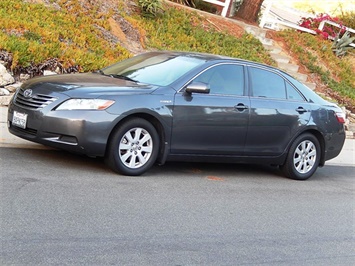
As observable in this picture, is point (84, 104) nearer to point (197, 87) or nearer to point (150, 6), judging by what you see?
point (197, 87)

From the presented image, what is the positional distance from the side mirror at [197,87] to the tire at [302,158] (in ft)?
6.00

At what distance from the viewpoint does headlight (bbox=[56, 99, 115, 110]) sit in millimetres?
7762

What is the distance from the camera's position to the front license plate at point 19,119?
7970mm

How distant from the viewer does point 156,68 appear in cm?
898

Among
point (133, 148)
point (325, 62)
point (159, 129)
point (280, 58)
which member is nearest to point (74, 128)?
point (133, 148)

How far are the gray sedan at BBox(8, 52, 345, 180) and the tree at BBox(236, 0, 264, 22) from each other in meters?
10.3

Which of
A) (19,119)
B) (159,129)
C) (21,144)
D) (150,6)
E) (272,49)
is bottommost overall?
(21,144)

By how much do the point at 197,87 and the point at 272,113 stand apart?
4.43ft

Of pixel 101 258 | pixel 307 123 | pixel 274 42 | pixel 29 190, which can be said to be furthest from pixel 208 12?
pixel 101 258

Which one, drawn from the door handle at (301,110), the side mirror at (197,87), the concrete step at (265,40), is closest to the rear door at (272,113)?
the door handle at (301,110)

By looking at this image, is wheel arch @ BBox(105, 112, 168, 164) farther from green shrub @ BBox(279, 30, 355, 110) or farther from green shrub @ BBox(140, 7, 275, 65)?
green shrub @ BBox(279, 30, 355, 110)

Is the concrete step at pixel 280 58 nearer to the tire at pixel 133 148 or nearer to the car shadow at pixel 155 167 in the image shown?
the car shadow at pixel 155 167

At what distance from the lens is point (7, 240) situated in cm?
539

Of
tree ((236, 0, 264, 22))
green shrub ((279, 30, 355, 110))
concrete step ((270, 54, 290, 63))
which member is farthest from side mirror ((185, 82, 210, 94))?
tree ((236, 0, 264, 22))
